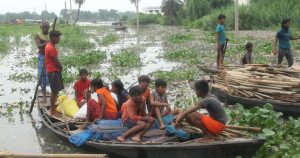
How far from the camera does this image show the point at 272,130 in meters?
6.22

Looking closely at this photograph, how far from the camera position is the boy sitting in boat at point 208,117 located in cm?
533

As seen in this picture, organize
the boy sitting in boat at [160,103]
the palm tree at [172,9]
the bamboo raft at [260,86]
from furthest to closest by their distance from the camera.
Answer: the palm tree at [172,9], the bamboo raft at [260,86], the boy sitting in boat at [160,103]

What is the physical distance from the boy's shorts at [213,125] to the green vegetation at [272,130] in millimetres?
483

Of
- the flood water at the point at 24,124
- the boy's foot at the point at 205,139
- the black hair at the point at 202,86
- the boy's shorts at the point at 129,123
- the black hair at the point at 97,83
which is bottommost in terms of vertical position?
the flood water at the point at 24,124

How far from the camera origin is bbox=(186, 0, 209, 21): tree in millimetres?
49844

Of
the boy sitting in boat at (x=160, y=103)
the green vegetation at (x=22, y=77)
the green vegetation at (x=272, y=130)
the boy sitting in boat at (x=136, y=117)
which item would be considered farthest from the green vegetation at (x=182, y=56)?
the boy sitting in boat at (x=136, y=117)

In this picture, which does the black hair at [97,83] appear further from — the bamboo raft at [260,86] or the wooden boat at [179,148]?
the bamboo raft at [260,86]

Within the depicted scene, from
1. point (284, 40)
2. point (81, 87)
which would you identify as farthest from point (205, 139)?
point (284, 40)

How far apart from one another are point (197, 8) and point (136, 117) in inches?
1814

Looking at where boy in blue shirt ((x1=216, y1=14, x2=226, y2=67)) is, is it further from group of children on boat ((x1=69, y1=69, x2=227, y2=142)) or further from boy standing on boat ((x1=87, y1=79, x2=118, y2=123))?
boy standing on boat ((x1=87, y1=79, x2=118, y2=123))

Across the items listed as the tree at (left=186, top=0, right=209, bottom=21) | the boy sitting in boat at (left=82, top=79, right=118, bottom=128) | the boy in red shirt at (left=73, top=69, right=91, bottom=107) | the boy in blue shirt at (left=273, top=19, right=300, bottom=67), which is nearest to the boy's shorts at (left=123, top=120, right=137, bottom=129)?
the boy sitting in boat at (left=82, top=79, right=118, bottom=128)

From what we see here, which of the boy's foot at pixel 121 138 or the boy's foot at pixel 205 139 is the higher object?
the boy's foot at pixel 205 139

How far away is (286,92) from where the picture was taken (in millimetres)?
7582

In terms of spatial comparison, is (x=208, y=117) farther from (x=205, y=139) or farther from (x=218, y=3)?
(x=218, y=3)
